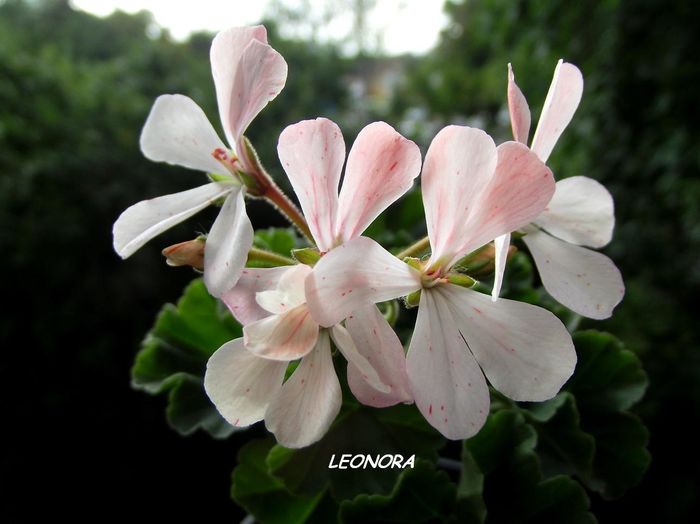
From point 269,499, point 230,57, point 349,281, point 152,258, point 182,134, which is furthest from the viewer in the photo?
point 152,258

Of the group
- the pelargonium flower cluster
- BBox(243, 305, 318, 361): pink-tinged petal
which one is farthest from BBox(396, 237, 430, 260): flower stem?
BBox(243, 305, 318, 361): pink-tinged petal

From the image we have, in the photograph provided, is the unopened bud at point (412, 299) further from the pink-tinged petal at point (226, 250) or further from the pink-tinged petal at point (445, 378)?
the pink-tinged petal at point (226, 250)

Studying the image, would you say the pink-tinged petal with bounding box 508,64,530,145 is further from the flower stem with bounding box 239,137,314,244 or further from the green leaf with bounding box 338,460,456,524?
the green leaf with bounding box 338,460,456,524

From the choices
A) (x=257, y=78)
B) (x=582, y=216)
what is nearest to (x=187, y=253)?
(x=257, y=78)

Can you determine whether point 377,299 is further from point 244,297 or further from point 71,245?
point 71,245

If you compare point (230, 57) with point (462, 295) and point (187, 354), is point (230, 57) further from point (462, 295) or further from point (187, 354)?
point (187, 354)

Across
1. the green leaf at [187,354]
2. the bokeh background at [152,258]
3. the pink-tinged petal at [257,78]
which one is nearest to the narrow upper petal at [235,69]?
the pink-tinged petal at [257,78]
